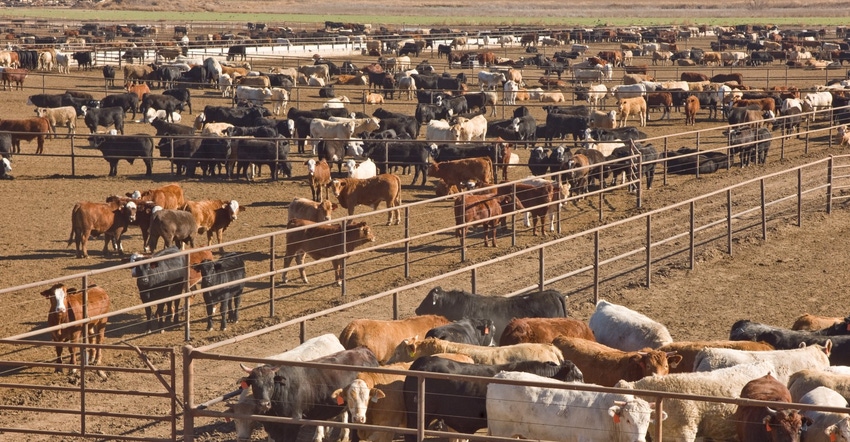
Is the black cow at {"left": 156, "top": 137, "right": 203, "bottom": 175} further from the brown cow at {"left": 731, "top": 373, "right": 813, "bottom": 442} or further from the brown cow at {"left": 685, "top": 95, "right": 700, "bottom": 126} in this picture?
the brown cow at {"left": 731, "top": 373, "right": 813, "bottom": 442}

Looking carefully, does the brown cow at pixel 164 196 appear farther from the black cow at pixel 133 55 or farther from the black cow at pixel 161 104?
the black cow at pixel 133 55

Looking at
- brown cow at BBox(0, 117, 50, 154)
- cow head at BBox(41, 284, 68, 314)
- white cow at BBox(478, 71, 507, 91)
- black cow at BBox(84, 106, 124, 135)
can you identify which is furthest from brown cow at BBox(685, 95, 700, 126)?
cow head at BBox(41, 284, 68, 314)

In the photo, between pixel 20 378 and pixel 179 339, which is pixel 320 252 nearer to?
pixel 179 339

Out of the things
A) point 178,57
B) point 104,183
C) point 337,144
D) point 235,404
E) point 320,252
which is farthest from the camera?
point 178,57

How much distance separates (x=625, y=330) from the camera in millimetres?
11336

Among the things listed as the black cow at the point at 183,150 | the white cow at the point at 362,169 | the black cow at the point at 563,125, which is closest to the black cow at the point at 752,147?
the black cow at the point at 563,125

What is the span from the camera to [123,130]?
1201 inches

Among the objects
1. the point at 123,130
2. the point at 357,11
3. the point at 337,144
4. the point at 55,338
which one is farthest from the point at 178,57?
the point at 357,11

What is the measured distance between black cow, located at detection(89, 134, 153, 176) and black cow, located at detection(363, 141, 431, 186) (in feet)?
16.2

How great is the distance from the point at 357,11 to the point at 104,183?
331ft

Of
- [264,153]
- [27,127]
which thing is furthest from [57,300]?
[27,127]

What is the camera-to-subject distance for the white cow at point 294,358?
8516 millimetres

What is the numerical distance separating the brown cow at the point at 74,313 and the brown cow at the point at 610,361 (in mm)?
4985

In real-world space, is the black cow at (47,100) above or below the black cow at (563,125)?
above
